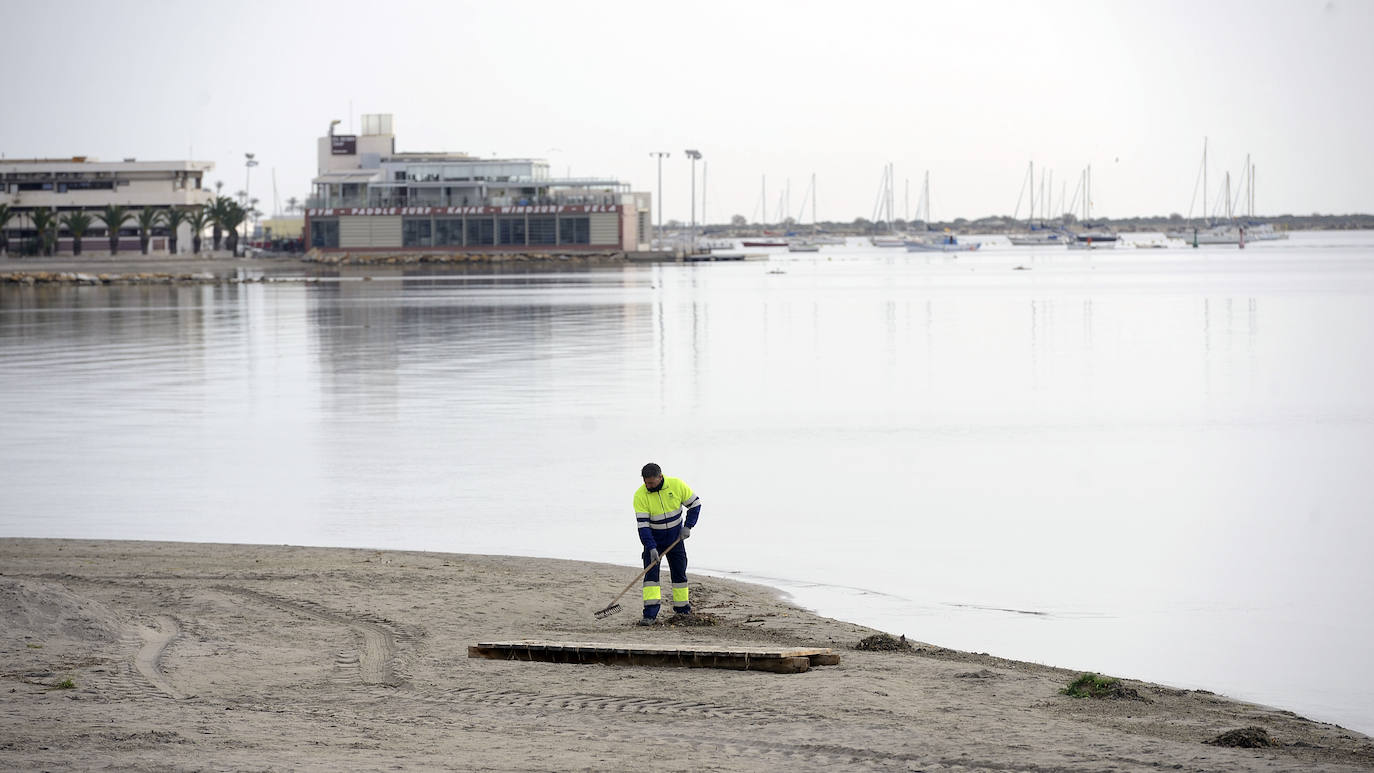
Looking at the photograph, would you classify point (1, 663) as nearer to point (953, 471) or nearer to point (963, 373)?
point (953, 471)

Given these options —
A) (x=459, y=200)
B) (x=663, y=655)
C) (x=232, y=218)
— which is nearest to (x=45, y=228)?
(x=232, y=218)

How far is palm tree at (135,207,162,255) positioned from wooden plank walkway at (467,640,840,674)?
14087 centimetres

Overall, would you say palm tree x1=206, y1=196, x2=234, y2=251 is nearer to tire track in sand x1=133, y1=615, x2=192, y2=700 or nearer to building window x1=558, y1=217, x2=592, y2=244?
building window x1=558, y1=217, x2=592, y2=244

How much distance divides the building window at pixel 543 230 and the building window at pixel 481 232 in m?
3.60

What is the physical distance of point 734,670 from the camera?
10.7 metres

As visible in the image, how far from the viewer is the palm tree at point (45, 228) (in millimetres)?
137625

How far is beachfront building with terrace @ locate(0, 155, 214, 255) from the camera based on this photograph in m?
145

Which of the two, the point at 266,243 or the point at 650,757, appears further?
the point at 266,243

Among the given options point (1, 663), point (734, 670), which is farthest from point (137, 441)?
point (734, 670)

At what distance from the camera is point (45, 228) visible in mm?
139125

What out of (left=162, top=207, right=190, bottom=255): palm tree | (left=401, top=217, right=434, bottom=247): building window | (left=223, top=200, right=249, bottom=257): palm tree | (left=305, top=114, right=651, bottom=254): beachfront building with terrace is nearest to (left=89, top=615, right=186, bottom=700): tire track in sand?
(left=305, top=114, right=651, bottom=254): beachfront building with terrace

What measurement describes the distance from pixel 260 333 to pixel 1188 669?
4341 cm

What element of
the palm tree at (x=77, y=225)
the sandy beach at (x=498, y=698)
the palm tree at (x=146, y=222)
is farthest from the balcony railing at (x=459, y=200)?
the sandy beach at (x=498, y=698)

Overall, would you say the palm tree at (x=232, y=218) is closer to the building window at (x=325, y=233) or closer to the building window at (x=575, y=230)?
the building window at (x=325, y=233)
